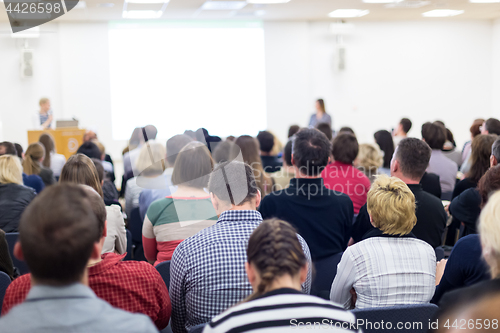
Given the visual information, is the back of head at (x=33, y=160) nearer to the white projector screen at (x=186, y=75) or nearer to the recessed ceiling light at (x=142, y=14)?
the recessed ceiling light at (x=142, y=14)

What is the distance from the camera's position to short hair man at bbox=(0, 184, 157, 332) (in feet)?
3.26

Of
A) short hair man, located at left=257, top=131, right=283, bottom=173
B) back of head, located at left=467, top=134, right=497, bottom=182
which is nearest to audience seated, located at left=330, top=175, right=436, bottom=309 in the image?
back of head, located at left=467, top=134, right=497, bottom=182

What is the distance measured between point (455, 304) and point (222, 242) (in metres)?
0.82

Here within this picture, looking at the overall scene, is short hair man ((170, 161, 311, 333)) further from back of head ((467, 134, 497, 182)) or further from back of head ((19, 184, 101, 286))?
back of head ((467, 134, 497, 182))

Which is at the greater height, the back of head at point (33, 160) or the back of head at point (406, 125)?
the back of head at point (406, 125)

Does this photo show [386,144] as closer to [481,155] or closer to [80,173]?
[481,155]

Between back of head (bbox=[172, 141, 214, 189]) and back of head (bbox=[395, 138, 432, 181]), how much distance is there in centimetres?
122

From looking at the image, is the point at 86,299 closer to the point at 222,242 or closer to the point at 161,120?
the point at 222,242

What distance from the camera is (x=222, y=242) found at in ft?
5.53

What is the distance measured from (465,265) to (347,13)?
9.12m

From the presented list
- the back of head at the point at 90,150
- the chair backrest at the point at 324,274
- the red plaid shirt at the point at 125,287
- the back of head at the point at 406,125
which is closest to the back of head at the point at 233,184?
the red plaid shirt at the point at 125,287

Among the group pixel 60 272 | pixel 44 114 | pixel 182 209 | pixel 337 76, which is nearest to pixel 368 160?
pixel 182 209

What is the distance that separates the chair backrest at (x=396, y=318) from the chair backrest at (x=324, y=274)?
952 millimetres

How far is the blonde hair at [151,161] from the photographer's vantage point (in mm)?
3859
